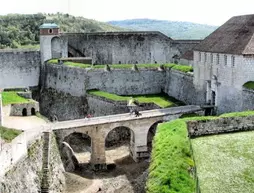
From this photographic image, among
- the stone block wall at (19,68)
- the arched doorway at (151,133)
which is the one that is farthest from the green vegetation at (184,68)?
the stone block wall at (19,68)

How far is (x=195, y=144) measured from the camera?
2283cm

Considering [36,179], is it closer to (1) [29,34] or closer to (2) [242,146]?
(2) [242,146]

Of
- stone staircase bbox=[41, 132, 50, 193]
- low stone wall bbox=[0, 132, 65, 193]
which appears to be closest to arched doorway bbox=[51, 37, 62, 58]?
low stone wall bbox=[0, 132, 65, 193]

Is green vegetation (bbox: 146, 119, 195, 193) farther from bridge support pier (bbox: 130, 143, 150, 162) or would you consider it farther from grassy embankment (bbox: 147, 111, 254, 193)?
bridge support pier (bbox: 130, 143, 150, 162)

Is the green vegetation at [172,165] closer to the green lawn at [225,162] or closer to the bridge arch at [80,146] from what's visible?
the green lawn at [225,162]

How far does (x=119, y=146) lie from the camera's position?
3909 cm

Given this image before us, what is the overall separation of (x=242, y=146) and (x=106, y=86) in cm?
2649

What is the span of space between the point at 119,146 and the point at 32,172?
553 inches

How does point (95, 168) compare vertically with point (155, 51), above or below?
below

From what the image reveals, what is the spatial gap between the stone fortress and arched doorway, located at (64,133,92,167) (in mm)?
1420

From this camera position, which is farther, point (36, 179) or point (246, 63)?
point (246, 63)

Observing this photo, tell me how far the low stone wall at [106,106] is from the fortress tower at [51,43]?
8.76 m

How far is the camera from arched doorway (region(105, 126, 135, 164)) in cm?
3591

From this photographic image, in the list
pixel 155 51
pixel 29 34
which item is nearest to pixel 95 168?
pixel 155 51
